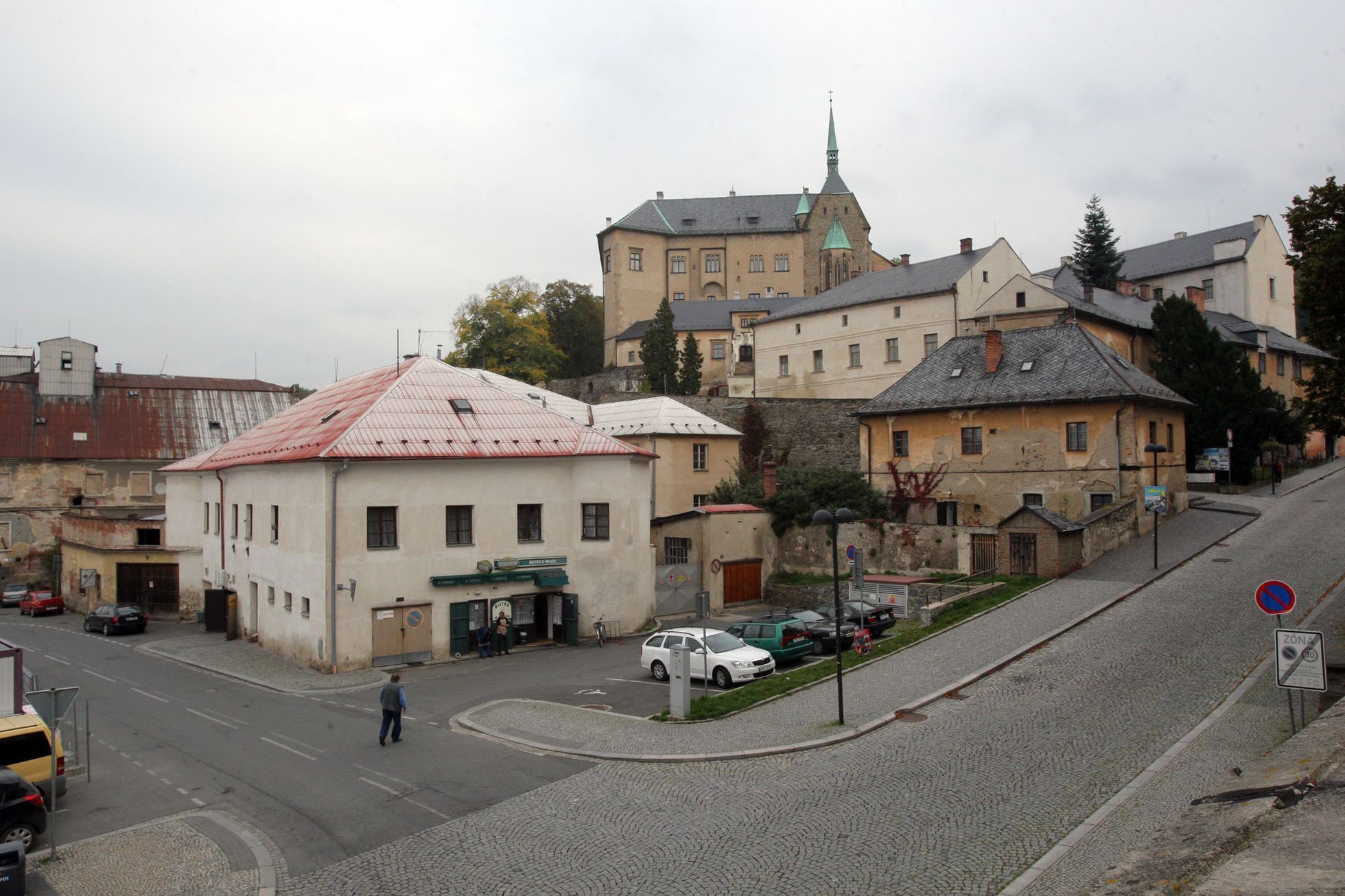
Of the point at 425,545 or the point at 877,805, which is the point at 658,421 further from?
the point at 877,805

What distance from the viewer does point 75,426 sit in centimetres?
5362

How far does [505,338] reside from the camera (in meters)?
72.4

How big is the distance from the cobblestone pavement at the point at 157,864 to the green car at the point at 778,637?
13.1m

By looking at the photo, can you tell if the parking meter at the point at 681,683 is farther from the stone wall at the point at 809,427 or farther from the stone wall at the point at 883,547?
the stone wall at the point at 809,427

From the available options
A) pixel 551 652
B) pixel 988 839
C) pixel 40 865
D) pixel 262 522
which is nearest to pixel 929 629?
pixel 551 652

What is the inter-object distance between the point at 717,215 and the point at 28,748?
89.9 m

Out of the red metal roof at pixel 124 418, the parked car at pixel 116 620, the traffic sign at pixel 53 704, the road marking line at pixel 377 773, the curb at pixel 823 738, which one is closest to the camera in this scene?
the traffic sign at pixel 53 704

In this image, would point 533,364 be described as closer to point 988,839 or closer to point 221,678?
point 221,678

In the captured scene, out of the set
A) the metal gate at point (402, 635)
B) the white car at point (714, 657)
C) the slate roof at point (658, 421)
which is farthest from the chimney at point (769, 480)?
the metal gate at point (402, 635)

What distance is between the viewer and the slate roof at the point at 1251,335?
51125mm

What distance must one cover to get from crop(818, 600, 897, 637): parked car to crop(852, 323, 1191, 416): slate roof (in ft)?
42.6

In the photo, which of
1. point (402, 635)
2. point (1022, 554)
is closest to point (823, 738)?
point (402, 635)

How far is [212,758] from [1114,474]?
95.3 feet

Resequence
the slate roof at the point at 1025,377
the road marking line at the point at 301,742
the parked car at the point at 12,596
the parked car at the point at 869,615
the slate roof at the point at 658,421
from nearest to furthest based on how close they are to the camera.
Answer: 1. the road marking line at the point at 301,742
2. the parked car at the point at 869,615
3. the slate roof at the point at 1025,377
4. the slate roof at the point at 658,421
5. the parked car at the point at 12,596
